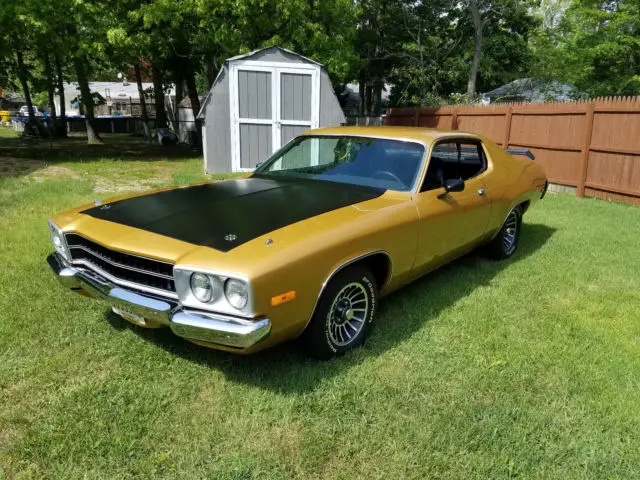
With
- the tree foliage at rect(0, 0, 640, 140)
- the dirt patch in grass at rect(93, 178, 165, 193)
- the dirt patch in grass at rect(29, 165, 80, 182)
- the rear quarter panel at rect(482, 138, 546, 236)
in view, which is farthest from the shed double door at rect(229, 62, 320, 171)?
the rear quarter panel at rect(482, 138, 546, 236)

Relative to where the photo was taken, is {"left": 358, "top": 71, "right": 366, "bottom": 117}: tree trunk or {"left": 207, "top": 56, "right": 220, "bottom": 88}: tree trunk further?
{"left": 358, "top": 71, "right": 366, "bottom": 117}: tree trunk

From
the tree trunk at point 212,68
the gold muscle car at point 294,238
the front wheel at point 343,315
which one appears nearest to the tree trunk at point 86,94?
the tree trunk at point 212,68

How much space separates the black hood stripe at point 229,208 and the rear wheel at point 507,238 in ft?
6.97

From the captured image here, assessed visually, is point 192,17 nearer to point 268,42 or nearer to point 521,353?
point 268,42

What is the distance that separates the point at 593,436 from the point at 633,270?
137 inches

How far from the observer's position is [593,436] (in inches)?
107

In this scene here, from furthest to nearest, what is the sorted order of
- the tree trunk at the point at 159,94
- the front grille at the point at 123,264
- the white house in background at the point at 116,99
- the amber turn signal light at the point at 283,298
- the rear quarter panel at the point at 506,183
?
the white house in background at the point at 116,99 → the tree trunk at the point at 159,94 → the rear quarter panel at the point at 506,183 → the front grille at the point at 123,264 → the amber turn signal light at the point at 283,298

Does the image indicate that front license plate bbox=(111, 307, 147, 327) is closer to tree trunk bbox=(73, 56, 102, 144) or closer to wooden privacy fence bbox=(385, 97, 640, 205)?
wooden privacy fence bbox=(385, 97, 640, 205)

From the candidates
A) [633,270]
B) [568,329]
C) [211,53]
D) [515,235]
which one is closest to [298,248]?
[568,329]

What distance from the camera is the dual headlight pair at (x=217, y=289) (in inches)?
103

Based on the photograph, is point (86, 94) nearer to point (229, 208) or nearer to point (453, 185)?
point (229, 208)

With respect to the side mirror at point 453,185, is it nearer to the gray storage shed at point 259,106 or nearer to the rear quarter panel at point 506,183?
the rear quarter panel at point 506,183

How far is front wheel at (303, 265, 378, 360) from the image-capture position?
311cm

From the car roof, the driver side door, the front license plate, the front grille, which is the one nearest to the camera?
the front grille
